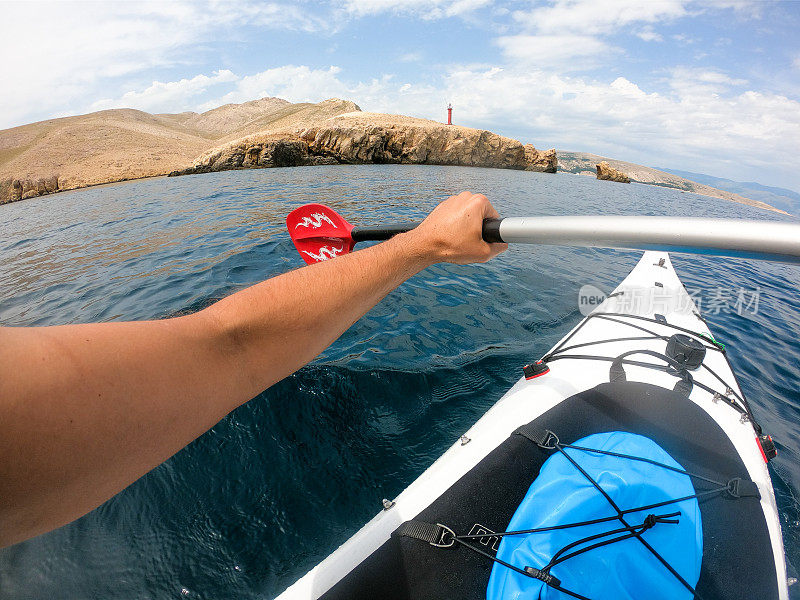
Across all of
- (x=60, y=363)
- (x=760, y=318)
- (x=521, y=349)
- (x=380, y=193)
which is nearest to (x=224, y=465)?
(x=60, y=363)

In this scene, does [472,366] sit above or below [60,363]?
below

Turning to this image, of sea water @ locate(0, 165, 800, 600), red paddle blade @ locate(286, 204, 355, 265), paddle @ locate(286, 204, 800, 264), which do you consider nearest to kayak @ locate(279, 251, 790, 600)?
sea water @ locate(0, 165, 800, 600)

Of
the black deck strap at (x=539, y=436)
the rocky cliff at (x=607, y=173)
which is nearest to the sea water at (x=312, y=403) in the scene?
the black deck strap at (x=539, y=436)

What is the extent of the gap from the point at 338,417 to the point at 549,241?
2.72 m

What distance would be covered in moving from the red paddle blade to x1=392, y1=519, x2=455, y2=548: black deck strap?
6.63 ft

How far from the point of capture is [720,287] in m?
9.13

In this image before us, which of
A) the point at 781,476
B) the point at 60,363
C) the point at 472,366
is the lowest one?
the point at 781,476

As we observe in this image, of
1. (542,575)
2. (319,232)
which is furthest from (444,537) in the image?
(319,232)

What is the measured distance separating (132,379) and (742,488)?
299cm

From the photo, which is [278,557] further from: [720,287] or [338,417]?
[720,287]

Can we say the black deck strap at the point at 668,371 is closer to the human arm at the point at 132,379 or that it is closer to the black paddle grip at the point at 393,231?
the black paddle grip at the point at 393,231

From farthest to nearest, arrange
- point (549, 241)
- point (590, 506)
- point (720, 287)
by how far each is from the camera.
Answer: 1. point (720, 287)
2. point (590, 506)
3. point (549, 241)

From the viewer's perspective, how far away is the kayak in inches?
64.6

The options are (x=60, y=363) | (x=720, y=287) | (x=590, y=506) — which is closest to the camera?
(x=60, y=363)
